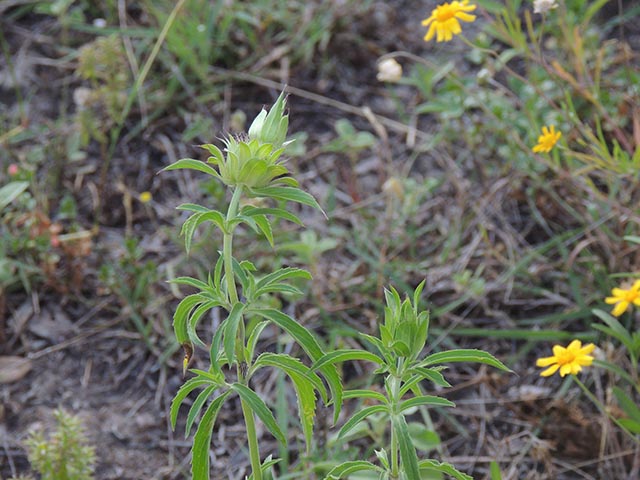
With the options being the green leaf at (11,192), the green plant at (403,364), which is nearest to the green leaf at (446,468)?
the green plant at (403,364)

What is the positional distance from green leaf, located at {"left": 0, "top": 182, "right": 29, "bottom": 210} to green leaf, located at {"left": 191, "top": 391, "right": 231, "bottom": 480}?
4.18 ft

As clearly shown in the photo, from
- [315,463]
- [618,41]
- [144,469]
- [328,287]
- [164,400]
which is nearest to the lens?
[315,463]

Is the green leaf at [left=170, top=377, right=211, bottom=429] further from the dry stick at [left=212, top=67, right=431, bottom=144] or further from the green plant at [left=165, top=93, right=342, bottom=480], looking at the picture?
the dry stick at [left=212, top=67, right=431, bottom=144]

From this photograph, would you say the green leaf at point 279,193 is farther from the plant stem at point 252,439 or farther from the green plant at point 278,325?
the plant stem at point 252,439

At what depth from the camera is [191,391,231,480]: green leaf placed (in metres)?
1.14

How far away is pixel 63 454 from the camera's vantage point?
67.1 inches

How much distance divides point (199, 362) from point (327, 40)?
1301 millimetres

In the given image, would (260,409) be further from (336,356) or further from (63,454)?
(63,454)

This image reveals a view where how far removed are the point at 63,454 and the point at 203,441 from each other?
675 millimetres

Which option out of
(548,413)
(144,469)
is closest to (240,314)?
(144,469)

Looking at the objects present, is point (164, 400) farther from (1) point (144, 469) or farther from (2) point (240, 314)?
(2) point (240, 314)

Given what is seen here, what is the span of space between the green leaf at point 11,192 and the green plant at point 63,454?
72 cm

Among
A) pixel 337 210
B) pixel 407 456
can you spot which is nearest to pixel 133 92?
pixel 337 210

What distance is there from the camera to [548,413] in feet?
6.36
